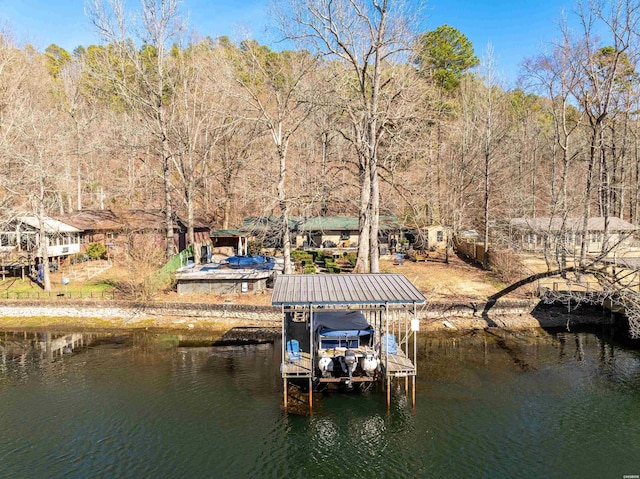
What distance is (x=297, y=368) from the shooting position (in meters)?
16.6

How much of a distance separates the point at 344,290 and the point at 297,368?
376 centimetres

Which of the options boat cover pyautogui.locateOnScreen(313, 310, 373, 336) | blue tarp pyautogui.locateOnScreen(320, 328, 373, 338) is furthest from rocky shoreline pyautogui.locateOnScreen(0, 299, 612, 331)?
blue tarp pyautogui.locateOnScreen(320, 328, 373, 338)

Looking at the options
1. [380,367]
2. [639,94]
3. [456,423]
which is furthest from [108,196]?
[639,94]

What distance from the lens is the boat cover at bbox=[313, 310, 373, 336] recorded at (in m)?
17.6

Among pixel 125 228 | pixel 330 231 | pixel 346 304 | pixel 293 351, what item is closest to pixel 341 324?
pixel 346 304

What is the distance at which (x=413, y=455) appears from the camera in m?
13.1

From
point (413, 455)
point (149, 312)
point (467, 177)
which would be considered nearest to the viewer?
point (413, 455)

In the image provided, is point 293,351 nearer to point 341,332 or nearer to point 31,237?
point 341,332

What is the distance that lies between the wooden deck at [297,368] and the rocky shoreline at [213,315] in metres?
8.30

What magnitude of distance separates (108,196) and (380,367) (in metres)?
48.9

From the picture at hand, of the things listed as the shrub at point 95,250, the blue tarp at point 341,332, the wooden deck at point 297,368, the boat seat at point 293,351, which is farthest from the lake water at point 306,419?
the shrub at point 95,250

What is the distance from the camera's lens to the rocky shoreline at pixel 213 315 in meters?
25.8

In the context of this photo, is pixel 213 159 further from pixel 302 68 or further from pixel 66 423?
pixel 66 423

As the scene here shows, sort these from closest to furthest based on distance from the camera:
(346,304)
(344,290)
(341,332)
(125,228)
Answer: (346,304), (341,332), (344,290), (125,228)
